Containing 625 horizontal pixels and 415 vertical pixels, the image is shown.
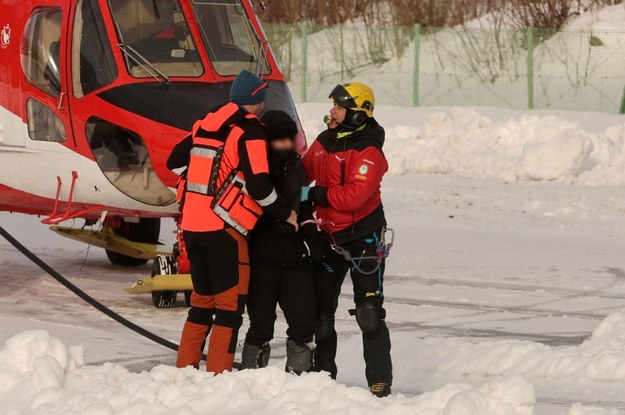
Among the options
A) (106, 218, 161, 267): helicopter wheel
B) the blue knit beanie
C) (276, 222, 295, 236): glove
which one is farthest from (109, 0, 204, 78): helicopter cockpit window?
(276, 222, 295, 236): glove

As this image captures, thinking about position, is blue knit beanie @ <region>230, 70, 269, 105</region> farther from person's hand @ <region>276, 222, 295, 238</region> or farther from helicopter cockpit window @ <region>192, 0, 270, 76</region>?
helicopter cockpit window @ <region>192, 0, 270, 76</region>

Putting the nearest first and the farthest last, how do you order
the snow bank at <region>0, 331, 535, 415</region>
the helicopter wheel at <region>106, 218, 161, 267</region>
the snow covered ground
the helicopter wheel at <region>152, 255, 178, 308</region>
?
the snow bank at <region>0, 331, 535, 415</region> < the snow covered ground < the helicopter wheel at <region>152, 255, 178, 308</region> < the helicopter wheel at <region>106, 218, 161, 267</region>

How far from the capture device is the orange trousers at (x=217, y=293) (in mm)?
8789

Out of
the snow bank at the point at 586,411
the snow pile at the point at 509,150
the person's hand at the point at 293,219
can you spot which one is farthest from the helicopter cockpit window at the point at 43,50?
the snow pile at the point at 509,150

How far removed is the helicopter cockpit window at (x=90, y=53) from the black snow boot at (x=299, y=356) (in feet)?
15.0

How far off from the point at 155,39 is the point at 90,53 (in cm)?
58

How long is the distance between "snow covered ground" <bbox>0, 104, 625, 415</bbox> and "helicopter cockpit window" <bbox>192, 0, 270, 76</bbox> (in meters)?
2.27

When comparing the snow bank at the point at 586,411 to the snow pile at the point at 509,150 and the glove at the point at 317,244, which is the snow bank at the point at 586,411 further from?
the snow pile at the point at 509,150

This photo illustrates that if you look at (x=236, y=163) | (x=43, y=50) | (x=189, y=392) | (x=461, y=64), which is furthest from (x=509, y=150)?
(x=189, y=392)

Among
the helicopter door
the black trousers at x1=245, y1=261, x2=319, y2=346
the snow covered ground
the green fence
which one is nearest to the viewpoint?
the snow covered ground

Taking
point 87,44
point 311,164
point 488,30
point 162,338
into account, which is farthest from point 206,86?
point 488,30

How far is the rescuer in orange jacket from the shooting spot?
877cm

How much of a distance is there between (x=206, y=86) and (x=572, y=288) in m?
4.11

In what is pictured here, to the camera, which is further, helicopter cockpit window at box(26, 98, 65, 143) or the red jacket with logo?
helicopter cockpit window at box(26, 98, 65, 143)
